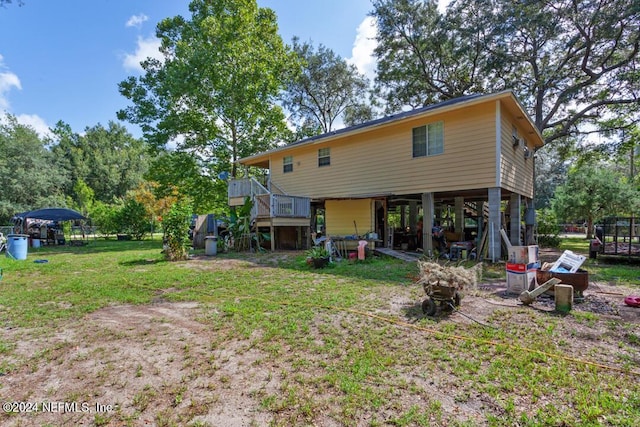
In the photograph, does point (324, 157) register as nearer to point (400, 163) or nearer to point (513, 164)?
point (400, 163)

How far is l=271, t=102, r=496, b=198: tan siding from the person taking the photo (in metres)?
9.71

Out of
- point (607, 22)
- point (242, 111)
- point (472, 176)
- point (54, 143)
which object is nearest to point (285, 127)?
point (242, 111)

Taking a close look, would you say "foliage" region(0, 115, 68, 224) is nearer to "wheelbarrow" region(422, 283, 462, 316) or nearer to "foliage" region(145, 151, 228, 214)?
"foliage" region(145, 151, 228, 214)

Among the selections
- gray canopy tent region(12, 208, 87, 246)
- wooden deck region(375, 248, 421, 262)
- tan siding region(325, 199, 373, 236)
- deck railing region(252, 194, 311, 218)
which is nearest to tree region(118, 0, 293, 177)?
gray canopy tent region(12, 208, 87, 246)

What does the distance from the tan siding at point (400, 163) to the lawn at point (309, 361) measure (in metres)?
5.31

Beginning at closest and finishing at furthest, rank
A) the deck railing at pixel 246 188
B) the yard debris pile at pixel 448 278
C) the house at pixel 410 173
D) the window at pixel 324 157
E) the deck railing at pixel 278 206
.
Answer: the yard debris pile at pixel 448 278, the house at pixel 410 173, the deck railing at pixel 278 206, the window at pixel 324 157, the deck railing at pixel 246 188

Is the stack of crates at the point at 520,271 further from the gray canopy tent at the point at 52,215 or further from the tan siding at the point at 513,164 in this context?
the gray canopy tent at the point at 52,215

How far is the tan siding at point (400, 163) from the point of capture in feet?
31.9

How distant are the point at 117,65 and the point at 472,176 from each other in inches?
877

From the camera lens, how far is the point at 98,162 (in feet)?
131

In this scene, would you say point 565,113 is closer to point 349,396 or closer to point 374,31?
point 374,31

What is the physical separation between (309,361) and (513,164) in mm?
10900

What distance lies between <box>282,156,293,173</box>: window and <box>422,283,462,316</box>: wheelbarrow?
38.4 feet

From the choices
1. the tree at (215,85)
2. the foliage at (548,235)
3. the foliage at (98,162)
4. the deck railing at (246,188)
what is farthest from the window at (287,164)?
the foliage at (98,162)
